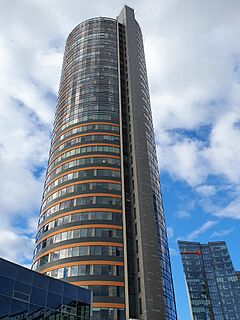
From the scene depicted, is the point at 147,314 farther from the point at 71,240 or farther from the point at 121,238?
the point at 71,240

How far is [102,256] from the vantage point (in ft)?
228

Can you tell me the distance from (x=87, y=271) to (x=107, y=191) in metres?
20.7

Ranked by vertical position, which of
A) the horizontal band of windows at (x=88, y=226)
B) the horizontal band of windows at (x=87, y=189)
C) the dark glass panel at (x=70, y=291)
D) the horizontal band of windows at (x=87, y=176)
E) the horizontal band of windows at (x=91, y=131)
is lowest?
the dark glass panel at (x=70, y=291)

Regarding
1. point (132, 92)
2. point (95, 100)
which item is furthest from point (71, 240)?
point (132, 92)

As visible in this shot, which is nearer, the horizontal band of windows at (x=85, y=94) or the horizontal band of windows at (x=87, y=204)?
the horizontal band of windows at (x=87, y=204)

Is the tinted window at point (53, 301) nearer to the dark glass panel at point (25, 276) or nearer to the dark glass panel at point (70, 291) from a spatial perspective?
the dark glass panel at point (70, 291)

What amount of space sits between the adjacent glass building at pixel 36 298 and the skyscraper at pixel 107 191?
26.8 meters

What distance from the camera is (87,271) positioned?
6694 cm

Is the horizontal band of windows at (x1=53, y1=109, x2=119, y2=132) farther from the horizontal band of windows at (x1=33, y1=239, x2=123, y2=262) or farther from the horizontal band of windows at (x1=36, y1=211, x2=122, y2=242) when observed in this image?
the horizontal band of windows at (x1=33, y1=239, x2=123, y2=262)

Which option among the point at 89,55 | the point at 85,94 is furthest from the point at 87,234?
the point at 89,55

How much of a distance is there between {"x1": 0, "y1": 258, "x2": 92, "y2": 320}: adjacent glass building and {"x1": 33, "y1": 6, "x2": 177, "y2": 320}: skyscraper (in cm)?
2679

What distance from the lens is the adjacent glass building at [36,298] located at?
3138cm

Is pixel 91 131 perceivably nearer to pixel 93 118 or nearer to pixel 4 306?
pixel 93 118

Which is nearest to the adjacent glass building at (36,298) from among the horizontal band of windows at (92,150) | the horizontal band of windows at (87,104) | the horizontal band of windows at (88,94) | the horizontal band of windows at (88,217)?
the horizontal band of windows at (88,217)
